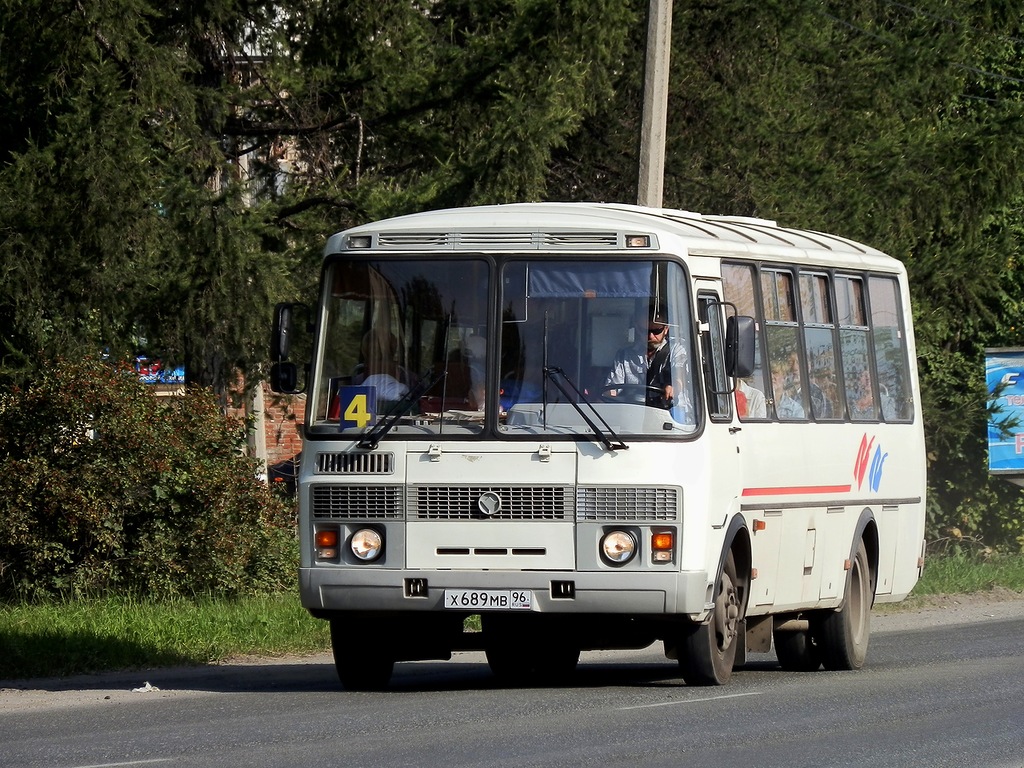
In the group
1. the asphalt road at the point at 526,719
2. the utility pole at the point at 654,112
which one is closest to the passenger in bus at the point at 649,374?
the asphalt road at the point at 526,719

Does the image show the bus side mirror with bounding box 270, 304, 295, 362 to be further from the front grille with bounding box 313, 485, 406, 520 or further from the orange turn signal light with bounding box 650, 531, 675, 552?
the orange turn signal light with bounding box 650, 531, 675, 552

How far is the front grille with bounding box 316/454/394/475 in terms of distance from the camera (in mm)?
12797

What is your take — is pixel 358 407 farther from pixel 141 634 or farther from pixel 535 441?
pixel 141 634

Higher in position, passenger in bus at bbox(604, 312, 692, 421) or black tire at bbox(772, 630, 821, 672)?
passenger in bus at bbox(604, 312, 692, 421)

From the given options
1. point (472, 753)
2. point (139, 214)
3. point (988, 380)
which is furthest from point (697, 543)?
point (988, 380)

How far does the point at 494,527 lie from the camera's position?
1259 cm

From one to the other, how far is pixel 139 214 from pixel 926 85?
1286 cm

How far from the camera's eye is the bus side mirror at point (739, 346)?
42.0 ft

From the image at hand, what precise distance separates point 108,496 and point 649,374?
26.9 feet

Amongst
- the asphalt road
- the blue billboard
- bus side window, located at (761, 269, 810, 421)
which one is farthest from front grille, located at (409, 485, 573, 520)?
the blue billboard

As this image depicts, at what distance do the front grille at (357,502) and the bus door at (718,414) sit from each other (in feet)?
6.18

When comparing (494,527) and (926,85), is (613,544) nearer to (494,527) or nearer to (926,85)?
(494,527)

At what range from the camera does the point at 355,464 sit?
12.9 m

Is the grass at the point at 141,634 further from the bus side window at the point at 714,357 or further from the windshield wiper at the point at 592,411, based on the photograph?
the bus side window at the point at 714,357
